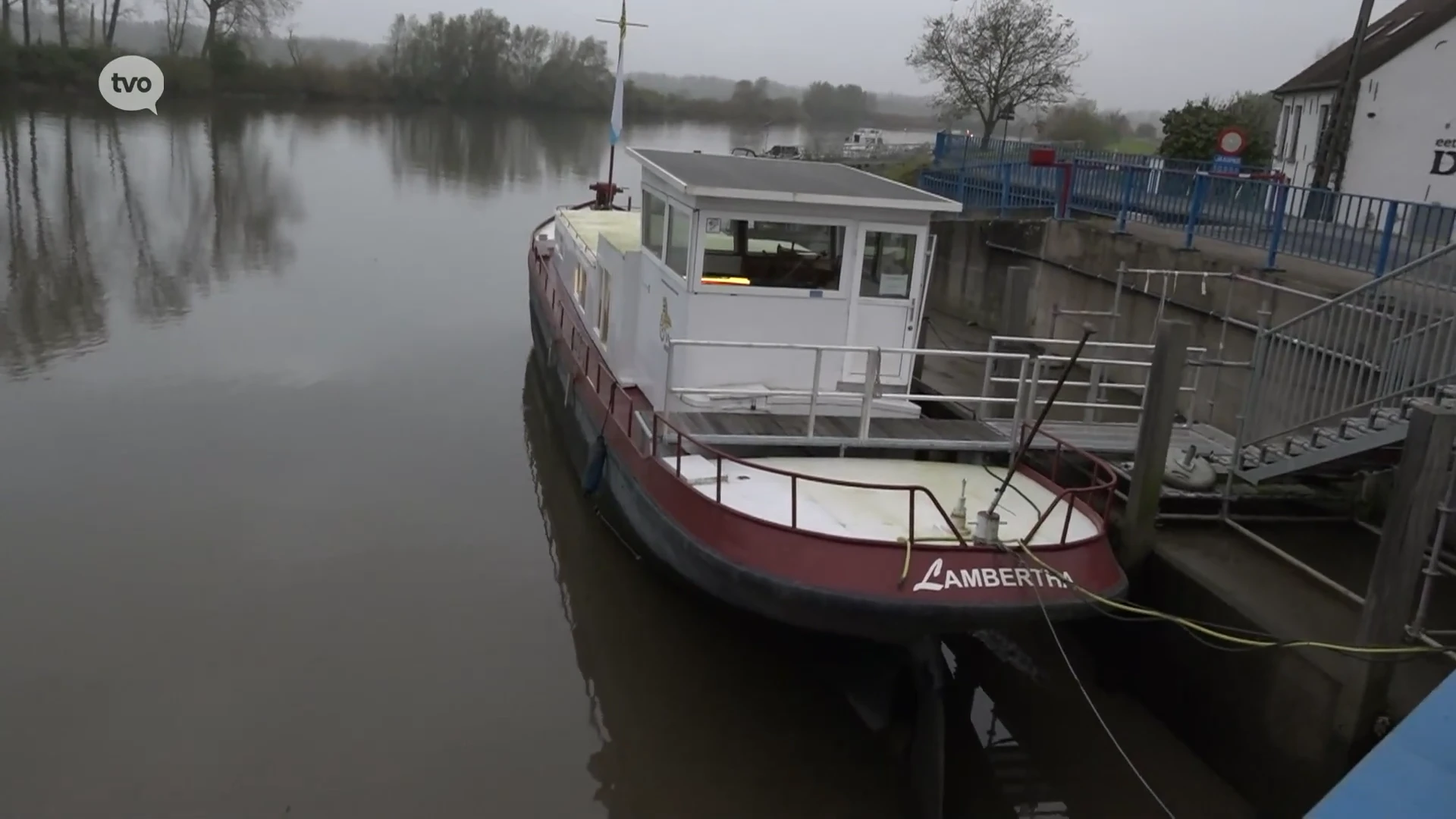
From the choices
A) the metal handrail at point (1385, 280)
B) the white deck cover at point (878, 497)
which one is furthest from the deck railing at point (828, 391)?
the metal handrail at point (1385, 280)

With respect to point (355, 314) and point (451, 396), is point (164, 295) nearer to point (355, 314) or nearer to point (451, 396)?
point (355, 314)

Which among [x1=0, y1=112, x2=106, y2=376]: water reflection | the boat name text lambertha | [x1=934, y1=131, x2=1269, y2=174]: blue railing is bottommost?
[x1=0, y1=112, x2=106, y2=376]: water reflection

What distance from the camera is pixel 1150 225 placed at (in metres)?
14.4

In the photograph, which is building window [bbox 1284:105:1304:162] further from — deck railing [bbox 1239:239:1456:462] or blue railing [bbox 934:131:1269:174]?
deck railing [bbox 1239:239:1456:462]

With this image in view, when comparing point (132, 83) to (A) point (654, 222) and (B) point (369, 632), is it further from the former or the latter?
(B) point (369, 632)

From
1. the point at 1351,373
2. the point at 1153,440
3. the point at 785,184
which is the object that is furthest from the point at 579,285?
the point at 1351,373

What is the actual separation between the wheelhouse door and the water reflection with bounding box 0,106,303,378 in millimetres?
10061

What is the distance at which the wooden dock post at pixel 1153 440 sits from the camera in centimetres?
654

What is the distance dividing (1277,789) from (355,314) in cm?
1372

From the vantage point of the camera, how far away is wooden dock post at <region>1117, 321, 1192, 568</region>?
6539mm

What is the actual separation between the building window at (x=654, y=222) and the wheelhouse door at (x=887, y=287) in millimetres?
1526

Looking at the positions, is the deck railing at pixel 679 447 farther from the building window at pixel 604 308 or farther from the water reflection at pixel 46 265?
the water reflection at pixel 46 265

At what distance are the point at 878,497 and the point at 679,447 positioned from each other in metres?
1.28

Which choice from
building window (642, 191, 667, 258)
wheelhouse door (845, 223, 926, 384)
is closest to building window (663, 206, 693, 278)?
building window (642, 191, 667, 258)
